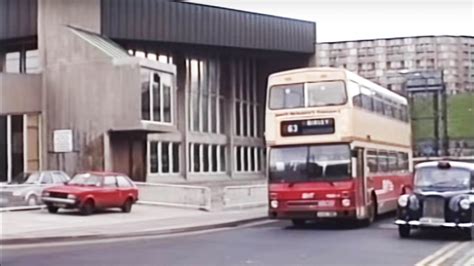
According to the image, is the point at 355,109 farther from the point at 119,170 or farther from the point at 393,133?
the point at 119,170

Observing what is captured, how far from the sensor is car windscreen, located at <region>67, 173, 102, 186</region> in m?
26.5

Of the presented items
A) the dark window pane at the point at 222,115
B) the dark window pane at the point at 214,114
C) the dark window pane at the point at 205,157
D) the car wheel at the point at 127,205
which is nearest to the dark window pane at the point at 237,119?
the dark window pane at the point at 222,115

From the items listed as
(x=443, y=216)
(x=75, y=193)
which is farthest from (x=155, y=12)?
(x=443, y=216)

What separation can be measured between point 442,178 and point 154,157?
98.3ft

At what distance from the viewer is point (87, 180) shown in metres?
26.8

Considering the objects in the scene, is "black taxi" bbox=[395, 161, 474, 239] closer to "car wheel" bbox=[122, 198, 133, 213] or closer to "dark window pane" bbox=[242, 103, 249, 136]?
"car wheel" bbox=[122, 198, 133, 213]

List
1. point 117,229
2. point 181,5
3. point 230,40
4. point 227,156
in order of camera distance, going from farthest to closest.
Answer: point 227,156, point 230,40, point 181,5, point 117,229

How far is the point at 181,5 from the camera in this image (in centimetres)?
4597

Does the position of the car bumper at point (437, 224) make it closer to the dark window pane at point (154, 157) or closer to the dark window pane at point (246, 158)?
the dark window pane at point (154, 157)

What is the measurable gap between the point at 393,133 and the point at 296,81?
6.09m

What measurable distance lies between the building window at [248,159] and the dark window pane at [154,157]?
35.3 feet

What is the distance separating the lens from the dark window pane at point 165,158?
158ft

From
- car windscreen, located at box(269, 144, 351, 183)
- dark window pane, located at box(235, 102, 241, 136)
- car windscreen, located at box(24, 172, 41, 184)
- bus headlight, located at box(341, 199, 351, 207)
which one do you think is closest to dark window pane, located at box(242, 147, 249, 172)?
dark window pane, located at box(235, 102, 241, 136)

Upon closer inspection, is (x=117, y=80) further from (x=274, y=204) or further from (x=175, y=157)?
(x=274, y=204)
